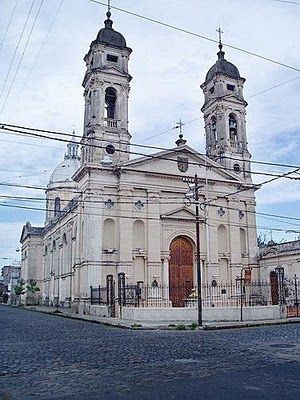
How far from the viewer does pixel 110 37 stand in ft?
127

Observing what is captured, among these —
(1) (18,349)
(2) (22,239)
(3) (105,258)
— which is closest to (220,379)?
(1) (18,349)

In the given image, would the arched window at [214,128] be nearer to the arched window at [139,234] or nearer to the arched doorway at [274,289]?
the arched window at [139,234]

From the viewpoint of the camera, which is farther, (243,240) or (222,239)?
(243,240)

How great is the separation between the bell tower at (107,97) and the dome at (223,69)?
28.0ft

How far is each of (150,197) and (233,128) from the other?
1198 centimetres

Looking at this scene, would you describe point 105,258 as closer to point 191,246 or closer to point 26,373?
point 191,246

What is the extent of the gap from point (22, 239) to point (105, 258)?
39.2 meters

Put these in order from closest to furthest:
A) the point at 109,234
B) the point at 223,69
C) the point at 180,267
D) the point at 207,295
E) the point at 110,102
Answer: the point at 207,295
the point at 109,234
the point at 180,267
the point at 110,102
the point at 223,69

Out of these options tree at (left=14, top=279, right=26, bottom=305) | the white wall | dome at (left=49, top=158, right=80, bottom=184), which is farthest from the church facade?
dome at (left=49, top=158, right=80, bottom=184)

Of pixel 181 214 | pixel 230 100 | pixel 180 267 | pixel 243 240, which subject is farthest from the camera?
pixel 230 100

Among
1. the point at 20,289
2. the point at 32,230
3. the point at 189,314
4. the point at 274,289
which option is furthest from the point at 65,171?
the point at 189,314

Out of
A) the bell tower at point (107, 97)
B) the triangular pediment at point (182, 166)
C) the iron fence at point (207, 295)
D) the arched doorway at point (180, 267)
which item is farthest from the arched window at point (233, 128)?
the iron fence at point (207, 295)

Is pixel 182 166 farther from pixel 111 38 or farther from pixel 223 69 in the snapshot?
pixel 111 38

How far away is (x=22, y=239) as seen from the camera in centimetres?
7044
